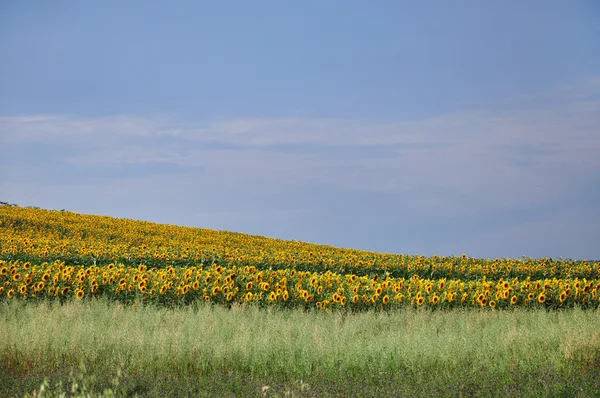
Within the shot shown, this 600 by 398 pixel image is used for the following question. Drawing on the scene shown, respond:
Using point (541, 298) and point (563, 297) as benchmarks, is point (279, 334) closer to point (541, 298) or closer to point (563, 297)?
point (541, 298)

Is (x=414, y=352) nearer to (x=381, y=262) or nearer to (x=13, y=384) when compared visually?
(x=13, y=384)

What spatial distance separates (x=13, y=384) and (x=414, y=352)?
417cm

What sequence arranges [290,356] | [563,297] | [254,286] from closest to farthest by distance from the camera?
[290,356] → [254,286] → [563,297]

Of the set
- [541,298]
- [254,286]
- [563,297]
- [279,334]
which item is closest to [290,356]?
[279,334]

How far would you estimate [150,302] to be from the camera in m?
10.3

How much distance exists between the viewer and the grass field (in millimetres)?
5945

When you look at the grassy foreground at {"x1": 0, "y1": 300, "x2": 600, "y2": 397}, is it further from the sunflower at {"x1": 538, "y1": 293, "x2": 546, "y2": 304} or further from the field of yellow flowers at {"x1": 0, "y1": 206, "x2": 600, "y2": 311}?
the sunflower at {"x1": 538, "y1": 293, "x2": 546, "y2": 304}

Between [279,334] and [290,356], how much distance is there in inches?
37.4

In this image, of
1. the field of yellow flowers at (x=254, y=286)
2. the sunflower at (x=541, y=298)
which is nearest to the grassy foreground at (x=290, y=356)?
the field of yellow flowers at (x=254, y=286)

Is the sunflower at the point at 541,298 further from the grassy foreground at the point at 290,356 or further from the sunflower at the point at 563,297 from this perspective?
the grassy foreground at the point at 290,356

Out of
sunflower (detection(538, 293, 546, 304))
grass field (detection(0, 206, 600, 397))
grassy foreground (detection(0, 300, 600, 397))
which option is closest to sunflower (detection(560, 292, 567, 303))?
grass field (detection(0, 206, 600, 397))

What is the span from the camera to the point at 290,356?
692cm

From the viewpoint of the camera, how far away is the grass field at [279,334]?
595 cm

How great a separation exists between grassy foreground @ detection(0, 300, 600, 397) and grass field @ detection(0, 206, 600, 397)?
0.02m
